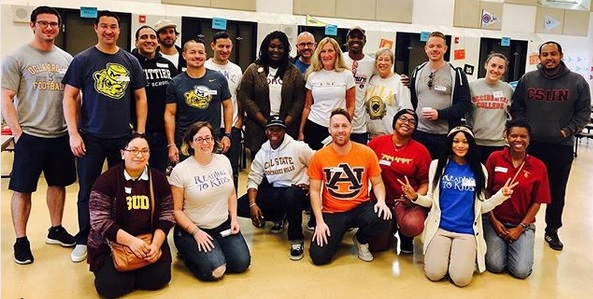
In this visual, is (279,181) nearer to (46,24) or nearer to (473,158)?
(473,158)

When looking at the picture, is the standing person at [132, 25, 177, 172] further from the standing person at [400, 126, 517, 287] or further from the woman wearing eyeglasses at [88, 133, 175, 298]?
the standing person at [400, 126, 517, 287]

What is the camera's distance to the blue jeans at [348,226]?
3363mm

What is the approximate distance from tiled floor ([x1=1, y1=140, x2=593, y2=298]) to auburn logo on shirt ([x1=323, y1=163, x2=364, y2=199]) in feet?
1.53

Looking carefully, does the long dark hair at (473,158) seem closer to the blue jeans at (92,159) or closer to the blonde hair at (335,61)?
the blonde hair at (335,61)

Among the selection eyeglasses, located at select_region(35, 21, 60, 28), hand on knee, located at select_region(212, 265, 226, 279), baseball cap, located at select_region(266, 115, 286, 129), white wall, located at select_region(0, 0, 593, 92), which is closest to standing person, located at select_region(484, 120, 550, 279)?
baseball cap, located at select_region(266, 115, 286, 129)

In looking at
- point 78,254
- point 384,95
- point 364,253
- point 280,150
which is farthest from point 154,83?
point 364,253

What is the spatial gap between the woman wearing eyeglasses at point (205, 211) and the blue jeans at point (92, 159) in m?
0.44

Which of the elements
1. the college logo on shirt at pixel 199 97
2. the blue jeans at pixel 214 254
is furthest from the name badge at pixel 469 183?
the college logo on shirt at pixel 199 97

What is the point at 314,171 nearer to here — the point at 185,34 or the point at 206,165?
the point at 206,165

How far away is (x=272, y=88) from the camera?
3.92 meters

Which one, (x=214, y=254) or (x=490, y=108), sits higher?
(x=490, y=108)

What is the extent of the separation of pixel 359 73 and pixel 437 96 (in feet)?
2.38

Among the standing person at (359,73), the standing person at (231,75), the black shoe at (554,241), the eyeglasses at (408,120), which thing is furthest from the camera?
the standing person at (359,73)

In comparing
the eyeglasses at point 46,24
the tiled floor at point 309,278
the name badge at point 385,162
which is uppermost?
the eyeglasses at point 46,24
